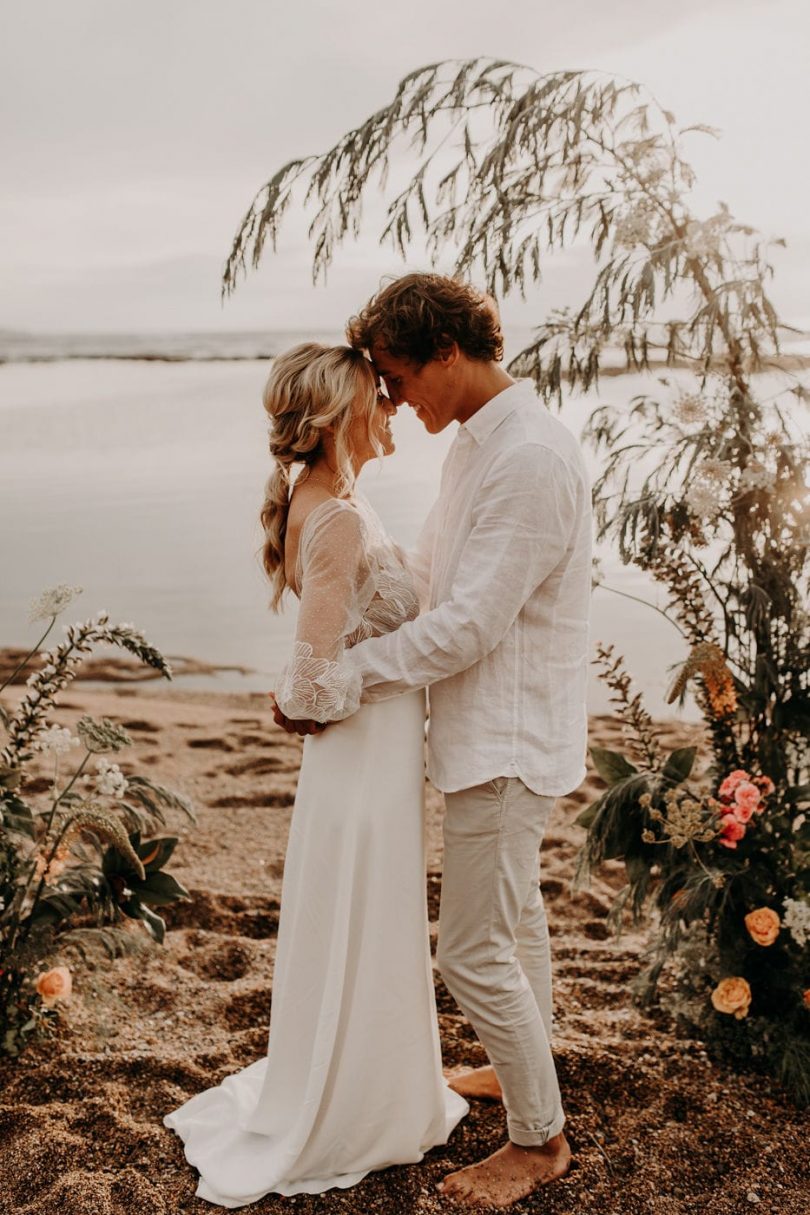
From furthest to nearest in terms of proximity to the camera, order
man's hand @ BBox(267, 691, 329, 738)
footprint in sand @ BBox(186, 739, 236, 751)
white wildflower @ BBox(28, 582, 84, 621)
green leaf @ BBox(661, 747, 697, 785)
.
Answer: footprint in sand @ BBox(186, 739, 236, 751) < green leaf @ BBox(661, 747, 697, 785) < white wildflower @ BBox(28, 582, 84, 621) < man's hand @ BBox(267, 691, 329, 738)

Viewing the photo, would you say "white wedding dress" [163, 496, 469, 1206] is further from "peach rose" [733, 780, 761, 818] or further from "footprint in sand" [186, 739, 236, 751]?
"footprint in sand" [186, 739, 236, 751]

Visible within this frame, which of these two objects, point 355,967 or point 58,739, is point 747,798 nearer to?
point 355,967

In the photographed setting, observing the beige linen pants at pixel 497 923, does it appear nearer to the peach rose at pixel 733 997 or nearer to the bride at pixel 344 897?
the bride at pixel 344 897

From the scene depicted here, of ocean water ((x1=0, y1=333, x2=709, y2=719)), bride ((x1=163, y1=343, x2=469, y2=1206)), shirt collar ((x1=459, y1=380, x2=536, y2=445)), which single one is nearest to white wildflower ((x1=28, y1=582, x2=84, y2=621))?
bride ((x1=163, y1=343, x2=469, y2=1206))

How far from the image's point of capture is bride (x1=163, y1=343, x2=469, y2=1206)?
2314mm

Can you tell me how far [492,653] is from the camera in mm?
2221

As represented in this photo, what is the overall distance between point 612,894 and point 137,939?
1.90 metres

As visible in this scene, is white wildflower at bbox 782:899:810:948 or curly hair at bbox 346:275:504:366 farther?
white wildflower at bbox 782:899:810:948

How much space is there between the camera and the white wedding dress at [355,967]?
A: 2.36 meters

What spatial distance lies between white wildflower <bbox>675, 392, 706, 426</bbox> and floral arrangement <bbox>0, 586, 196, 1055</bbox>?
1409mm

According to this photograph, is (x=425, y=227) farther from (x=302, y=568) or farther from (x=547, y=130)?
(x=302, y=568)

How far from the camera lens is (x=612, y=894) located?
4.08 m

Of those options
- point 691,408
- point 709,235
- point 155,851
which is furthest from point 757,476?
point 155,851

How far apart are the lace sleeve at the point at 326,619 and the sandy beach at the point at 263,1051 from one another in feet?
3.50
